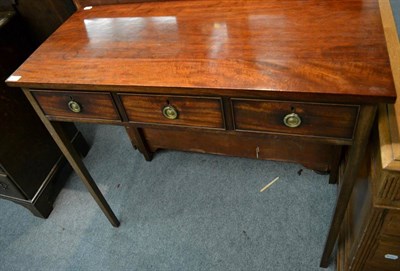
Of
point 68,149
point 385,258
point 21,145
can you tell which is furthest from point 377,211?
point 21,145

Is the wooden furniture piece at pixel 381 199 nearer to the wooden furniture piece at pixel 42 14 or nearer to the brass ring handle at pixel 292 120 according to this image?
the brass ring handle at pixel 292 120

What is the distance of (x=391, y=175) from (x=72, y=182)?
4.65 ft

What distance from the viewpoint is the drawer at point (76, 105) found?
94 cm

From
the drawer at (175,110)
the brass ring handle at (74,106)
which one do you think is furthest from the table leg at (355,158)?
the brass ring handle at (74,106)

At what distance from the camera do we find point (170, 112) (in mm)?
891

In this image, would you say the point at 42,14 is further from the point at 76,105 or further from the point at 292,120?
the point at 292,120

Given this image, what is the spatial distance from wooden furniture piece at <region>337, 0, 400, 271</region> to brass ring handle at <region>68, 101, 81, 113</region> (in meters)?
0.78

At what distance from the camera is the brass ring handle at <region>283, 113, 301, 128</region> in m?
0.78

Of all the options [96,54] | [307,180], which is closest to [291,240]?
[307,180]

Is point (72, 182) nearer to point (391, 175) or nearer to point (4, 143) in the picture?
point (4, 143)

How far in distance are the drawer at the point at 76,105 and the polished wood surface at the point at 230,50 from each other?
0.18 ft

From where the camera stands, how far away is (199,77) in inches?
31.5

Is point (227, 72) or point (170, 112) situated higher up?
point (227, 72)

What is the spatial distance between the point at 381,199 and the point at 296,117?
0.26 metres
